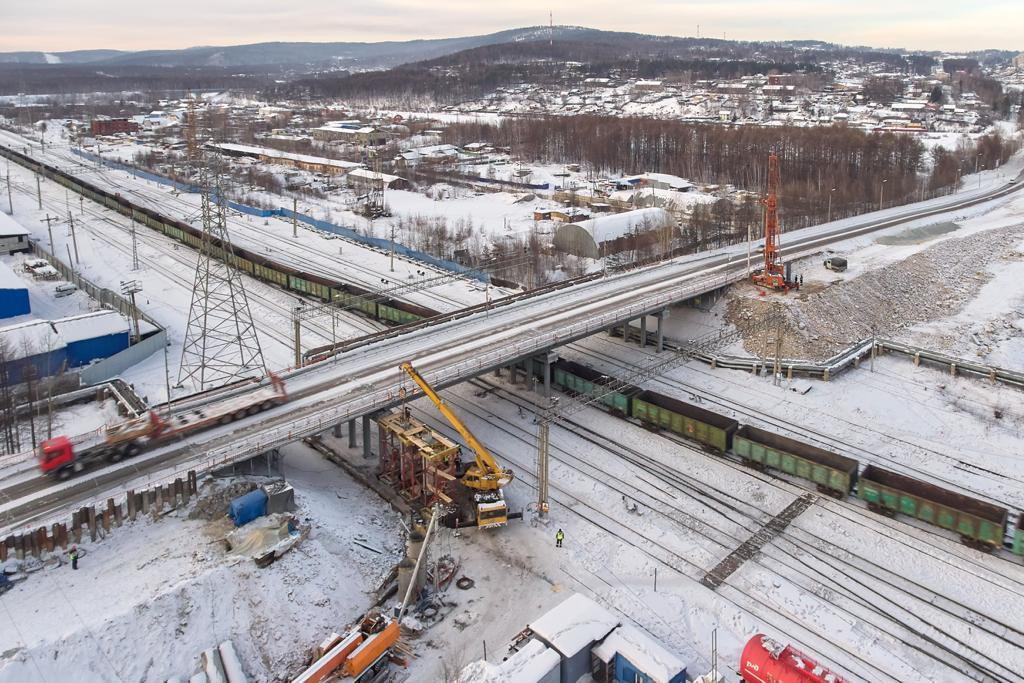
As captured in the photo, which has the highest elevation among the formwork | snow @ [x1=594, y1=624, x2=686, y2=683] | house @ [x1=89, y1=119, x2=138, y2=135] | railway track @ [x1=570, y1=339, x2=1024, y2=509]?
house @ [x1=89, y1=119, x2=138, y2=135]

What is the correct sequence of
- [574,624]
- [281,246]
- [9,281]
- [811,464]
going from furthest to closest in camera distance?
[281,246] → [9,281] → [811,464] → [574,624]

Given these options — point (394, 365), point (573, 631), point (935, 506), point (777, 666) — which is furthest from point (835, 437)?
point (394, 365)

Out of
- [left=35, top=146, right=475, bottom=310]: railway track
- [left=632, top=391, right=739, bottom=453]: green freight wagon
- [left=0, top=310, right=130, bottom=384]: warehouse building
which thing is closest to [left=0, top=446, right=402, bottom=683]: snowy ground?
[left=632, top=391, right=739, bottom=453]: green freight wagon

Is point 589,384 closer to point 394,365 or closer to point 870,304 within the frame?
point 394,365

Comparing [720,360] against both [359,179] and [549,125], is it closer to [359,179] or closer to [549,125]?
[359,179]

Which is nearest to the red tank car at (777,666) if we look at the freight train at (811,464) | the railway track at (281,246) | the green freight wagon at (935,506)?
the green freight wagon at (935,506)

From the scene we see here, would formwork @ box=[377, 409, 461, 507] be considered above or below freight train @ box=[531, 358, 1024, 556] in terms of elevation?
above

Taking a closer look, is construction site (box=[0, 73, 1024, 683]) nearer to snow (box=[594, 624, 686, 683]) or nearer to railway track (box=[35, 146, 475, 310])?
snow (box=[594, 624, 686, 683])
